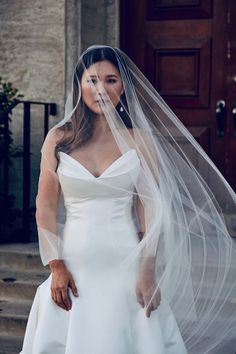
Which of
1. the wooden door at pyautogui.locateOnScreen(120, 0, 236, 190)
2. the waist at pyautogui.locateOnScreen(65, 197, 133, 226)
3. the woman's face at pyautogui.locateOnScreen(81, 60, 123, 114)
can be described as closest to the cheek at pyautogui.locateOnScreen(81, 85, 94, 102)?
the woman's face at pyautogui.locateOnScreen(81, 60, 123, 114)

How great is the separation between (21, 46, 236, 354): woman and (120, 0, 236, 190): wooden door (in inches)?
103

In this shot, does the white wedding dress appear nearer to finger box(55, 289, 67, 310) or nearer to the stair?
finger box(55, 289, 67, 310)

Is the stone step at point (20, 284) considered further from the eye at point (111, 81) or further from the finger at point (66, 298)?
the eye at point (111, 81)

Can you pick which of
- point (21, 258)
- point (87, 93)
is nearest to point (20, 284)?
point (21, 258)

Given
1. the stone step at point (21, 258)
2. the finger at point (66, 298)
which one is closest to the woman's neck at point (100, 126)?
the finger at point (66, 298)

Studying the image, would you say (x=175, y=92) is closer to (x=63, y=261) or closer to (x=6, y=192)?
(x=6, y=192)

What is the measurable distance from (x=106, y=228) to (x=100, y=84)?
0.63 meters

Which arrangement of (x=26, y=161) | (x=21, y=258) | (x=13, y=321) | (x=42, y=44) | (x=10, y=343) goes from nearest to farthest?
(x=10, y=343) < (x=13, y=321) < (x=21, y=258) < (x=26, y=161) < (x=42, y=44)

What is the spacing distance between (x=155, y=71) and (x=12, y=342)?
2.50 meters

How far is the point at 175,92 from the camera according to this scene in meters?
6.75

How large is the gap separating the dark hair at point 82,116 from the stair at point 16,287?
185 centimetres

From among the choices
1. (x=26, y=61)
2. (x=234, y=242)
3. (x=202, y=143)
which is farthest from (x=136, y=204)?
(x=26, y=61)

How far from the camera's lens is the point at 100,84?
3830 millimetres

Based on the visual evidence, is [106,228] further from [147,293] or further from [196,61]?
[196,61]
